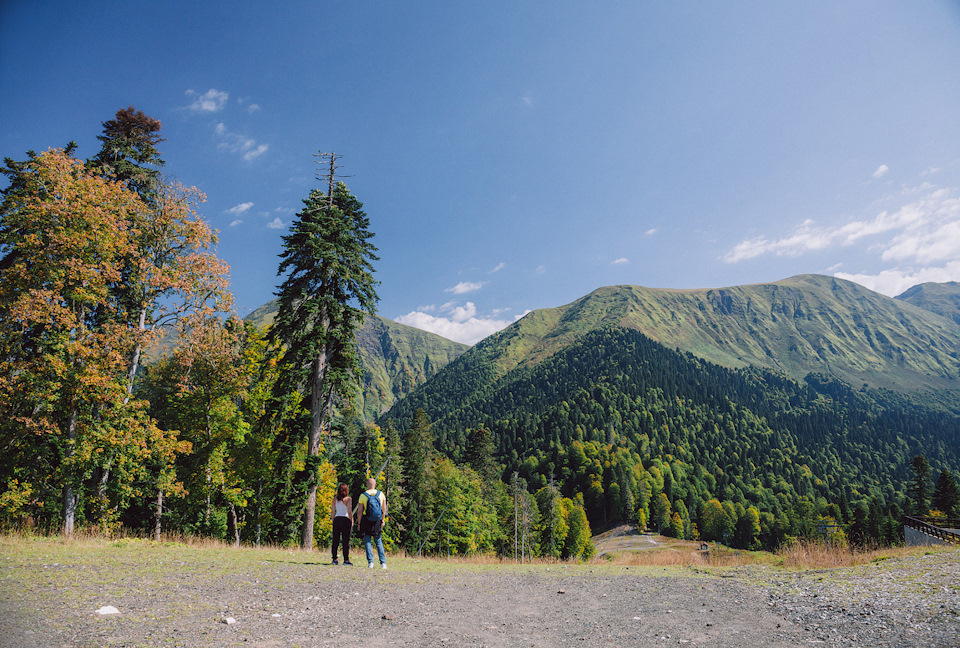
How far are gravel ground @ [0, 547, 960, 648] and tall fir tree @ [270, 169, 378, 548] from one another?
8228 mm

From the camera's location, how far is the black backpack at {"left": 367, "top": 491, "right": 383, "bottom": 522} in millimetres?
11477

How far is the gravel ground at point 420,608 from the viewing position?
554cm

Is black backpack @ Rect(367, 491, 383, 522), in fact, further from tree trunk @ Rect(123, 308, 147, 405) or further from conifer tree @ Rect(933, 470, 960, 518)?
conifer tree @ Rect(933, 470, 960, 518)

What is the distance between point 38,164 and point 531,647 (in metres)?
21.8

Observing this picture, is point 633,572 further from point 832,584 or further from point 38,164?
point 38,164

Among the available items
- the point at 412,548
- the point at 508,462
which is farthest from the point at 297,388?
the point at 508,462

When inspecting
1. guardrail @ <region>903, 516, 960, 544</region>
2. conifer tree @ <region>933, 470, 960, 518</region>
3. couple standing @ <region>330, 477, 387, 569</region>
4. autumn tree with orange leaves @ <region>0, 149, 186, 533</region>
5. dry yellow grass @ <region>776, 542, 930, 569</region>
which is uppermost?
autumn tree with orange leaves @ <region>0, 149, 186, 533</region>

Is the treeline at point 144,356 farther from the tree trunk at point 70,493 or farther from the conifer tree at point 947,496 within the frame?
the conifer tree at point 947,496

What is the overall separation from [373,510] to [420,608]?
4.32 m

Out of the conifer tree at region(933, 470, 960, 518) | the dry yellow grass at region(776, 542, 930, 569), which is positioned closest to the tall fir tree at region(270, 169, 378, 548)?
the dry yellow grass at region(776, 542, 930, 569)

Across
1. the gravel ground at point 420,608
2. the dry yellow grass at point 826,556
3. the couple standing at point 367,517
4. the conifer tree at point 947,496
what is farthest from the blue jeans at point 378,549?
the conifer tree at point 947,496

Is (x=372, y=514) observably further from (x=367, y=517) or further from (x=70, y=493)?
(x=70, y=493)

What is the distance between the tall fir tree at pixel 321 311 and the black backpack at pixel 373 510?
7.63m

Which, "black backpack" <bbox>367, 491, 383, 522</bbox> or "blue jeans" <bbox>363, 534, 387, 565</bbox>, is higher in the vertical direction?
"black backpack" <bbox>367, 491, 383, 522</bbox>
